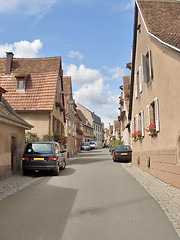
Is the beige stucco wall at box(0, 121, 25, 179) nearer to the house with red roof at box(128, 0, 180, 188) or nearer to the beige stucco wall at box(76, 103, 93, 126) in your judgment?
the house with red roof at box(128, 0, 180, 188)

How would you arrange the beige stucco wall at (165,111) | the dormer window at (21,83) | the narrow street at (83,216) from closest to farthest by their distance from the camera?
the narrow street at (83,216) < the beige stucco wall at (165,111) < the dormer window at (21,83)

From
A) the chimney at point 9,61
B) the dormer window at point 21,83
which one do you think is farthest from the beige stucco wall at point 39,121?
the chimney at point 9,61

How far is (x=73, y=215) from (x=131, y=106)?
1417 cm

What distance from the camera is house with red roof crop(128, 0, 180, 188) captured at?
28.9ft

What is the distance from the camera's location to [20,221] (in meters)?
4.90

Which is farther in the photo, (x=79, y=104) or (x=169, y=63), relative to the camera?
(x=79, y=104)

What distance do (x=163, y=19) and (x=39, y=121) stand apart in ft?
37.7

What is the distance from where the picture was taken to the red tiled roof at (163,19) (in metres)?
10.0

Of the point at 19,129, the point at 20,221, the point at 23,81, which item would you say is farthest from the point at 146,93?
the point at 23,81

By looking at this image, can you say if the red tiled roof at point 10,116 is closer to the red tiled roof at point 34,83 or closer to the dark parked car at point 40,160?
the dark parked car at point 40,160

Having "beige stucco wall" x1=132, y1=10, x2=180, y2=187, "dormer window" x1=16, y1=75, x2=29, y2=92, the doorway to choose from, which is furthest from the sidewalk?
"dormer window" x1=16, y1=75, x2=29, y2=92

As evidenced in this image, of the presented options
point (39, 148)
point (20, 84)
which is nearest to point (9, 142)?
point (39, 148)

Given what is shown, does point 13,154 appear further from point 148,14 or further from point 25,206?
point 148,14

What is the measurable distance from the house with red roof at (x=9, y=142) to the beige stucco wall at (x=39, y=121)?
4.98 m
